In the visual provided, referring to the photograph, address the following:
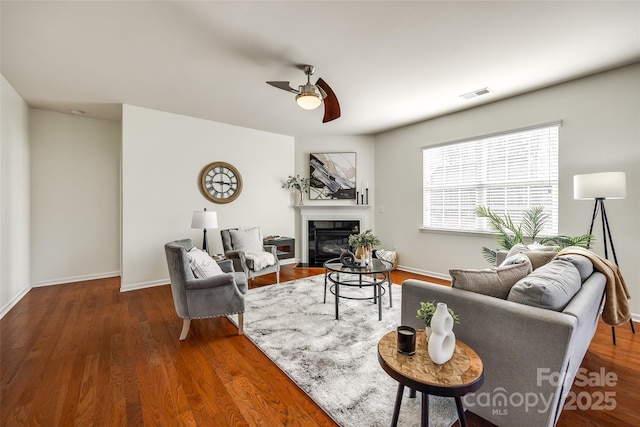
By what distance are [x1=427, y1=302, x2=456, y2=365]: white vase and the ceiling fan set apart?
2.17m

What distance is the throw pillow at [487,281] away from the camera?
1633 mm

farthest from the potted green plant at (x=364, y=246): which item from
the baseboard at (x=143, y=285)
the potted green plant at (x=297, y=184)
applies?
the baseboard at (x=143, y=285)

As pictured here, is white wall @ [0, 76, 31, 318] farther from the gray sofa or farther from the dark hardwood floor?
the gray sofa

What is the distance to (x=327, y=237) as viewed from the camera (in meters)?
5.71

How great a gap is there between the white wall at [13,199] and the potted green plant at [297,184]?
150 inches

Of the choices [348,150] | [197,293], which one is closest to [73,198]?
[197,293]

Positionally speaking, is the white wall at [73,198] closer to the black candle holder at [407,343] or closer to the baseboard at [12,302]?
the baseboard at [12,302]

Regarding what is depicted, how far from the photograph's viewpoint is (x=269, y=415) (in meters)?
1.62

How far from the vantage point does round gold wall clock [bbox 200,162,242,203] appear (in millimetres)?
4672

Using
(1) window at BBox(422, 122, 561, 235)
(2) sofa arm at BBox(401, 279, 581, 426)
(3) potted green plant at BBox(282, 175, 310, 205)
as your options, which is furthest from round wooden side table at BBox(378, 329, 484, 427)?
(3) potted green plant at BBox(282, 175, 310, 205)

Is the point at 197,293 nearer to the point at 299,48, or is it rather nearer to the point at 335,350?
the point at 335,350

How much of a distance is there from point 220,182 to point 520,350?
15.2 feet

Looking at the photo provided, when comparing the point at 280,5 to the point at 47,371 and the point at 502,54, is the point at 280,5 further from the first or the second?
the point at 47,371

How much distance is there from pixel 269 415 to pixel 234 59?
302 centimetres
